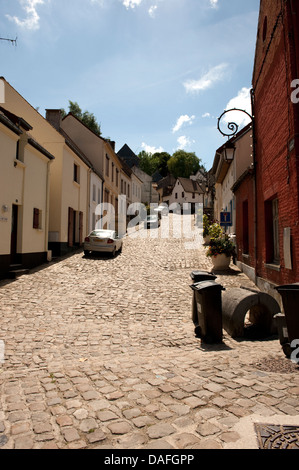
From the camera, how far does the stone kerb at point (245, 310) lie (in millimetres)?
6117

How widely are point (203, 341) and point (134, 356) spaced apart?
1442 millimetres

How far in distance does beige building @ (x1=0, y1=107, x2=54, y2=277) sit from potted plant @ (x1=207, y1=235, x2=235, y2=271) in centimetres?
734

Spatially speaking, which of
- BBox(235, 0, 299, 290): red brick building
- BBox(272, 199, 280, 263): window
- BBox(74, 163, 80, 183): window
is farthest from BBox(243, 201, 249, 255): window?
BBox(74, 163, 80, 183): window

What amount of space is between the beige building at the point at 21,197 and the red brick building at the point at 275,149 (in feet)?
25.4

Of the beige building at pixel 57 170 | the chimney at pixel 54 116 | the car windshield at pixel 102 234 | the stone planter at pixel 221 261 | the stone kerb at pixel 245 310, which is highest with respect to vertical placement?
the chimney at pixel 54 116

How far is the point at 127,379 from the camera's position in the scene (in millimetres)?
4191

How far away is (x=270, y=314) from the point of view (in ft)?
20.4

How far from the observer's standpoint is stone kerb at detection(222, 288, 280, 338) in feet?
20.1

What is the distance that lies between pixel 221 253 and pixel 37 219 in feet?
25.8

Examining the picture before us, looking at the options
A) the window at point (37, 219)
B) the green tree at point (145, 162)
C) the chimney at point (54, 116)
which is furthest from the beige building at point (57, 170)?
the green tree at point (145, 162)

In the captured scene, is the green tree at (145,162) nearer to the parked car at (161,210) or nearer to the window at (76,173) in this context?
the parked car at (161,210)

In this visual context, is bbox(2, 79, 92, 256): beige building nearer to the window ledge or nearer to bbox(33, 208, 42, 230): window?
bbox(33, 208, 42, 230): window

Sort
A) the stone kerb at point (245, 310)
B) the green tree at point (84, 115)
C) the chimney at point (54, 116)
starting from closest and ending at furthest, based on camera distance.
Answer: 1. the stone kerb at point (245, 310)
2. the chimney at point (54, 116)
3. the green tree at point (84, 115)
